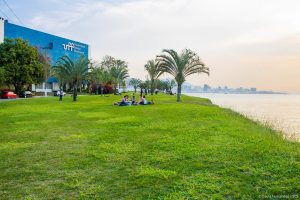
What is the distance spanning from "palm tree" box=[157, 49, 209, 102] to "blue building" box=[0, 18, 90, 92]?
32960 millimetres

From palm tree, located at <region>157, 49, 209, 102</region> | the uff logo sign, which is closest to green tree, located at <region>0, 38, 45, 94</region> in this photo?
palm tree, located at <region>157, 49, 209, 102</region>

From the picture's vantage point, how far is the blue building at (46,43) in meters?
66.1

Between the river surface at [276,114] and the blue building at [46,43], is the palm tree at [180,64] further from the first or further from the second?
the blue building at [46,43]

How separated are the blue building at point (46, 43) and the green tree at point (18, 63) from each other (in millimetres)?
13976

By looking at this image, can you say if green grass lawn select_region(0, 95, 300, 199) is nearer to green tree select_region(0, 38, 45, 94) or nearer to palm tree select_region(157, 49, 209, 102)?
palm tree select_region(157, 49, 209, 102)

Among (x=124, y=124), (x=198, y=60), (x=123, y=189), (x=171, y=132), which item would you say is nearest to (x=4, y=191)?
(x=123, y=189)

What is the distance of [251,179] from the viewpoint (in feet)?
18.6

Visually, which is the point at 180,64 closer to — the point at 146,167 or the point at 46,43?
the point at 146,167

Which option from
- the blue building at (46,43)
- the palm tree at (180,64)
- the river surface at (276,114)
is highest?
the blue building at (46,43)

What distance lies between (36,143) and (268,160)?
22.2ft

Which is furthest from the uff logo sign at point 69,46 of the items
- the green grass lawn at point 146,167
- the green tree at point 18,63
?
the green grass lawn at point 146,167

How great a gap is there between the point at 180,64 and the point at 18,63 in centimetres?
2706

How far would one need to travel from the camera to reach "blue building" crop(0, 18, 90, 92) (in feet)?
217

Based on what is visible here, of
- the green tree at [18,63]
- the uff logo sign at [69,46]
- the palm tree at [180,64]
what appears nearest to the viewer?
the palm tree at [180,64]
